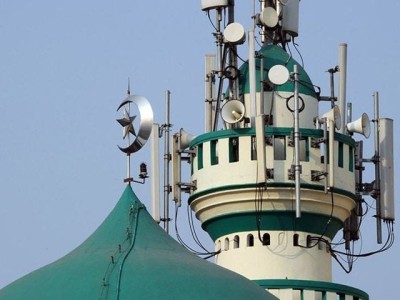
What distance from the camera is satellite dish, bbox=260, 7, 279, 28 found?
2181 inches

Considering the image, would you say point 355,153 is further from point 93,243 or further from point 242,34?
point 93,243

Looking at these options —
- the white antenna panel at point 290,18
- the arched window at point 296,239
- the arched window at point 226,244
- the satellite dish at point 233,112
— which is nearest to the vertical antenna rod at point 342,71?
the white antenna panel at point 290,18

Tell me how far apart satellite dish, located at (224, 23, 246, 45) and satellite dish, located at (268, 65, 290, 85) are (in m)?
1.56

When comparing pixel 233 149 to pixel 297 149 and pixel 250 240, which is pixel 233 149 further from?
pixel 250 240

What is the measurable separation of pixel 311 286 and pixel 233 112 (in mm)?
4732

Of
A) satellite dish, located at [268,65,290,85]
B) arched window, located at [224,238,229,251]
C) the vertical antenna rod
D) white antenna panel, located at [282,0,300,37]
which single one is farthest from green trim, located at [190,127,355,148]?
white antenna panel, located at [282,0,300,37]

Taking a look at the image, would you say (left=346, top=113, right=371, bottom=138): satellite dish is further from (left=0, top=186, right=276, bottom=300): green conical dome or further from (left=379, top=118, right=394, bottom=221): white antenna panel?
(left=0, top=186, right=276, bottom=300): green conical dome

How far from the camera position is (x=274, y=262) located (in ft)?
171

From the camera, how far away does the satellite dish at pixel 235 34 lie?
5391cm

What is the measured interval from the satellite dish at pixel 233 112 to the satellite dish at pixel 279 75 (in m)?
0.99

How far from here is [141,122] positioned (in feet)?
147

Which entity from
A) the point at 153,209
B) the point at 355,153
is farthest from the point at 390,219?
the point at 153,209

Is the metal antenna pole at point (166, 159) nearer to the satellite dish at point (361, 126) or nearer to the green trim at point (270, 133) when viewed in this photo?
the green trim at point (270, 133)

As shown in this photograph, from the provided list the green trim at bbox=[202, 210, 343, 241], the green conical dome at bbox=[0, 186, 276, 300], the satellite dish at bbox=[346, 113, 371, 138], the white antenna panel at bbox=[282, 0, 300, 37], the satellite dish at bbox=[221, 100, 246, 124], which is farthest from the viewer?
the white antenna panel at bbox=[282, 0, 300, 37]
